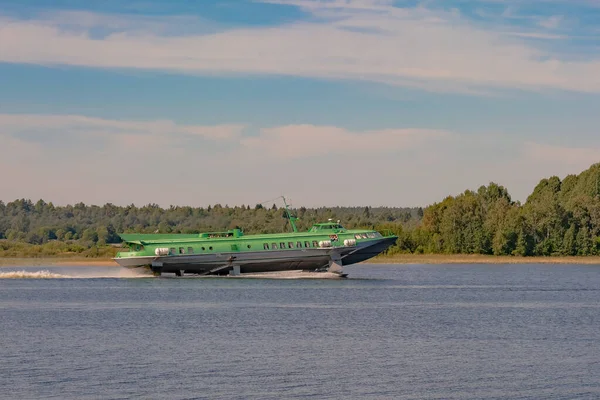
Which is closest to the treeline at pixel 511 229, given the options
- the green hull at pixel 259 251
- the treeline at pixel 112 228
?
the treeline at pixel 112 228

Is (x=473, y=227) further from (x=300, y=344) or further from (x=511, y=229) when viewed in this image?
(x=300, y=344)

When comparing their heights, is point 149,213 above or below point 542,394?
above

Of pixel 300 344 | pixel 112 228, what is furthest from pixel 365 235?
pixel 112 228

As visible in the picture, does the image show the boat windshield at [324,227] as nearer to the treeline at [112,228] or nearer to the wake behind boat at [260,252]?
the wake behind boat at [260,252]

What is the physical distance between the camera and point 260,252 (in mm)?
87000

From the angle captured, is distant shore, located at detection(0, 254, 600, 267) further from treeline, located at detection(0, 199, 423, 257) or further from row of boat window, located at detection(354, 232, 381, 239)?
row of boat window, located at detection(354, 232, 381, 239)

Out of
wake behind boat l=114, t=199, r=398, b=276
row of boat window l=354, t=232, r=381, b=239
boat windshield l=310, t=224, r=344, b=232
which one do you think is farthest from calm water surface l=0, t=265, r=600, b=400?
A: boat windshield l=310, t=224, r=344, b=232

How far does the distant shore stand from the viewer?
146375mm

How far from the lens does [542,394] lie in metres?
32.8

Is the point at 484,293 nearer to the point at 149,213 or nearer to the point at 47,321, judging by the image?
the point at 47,321

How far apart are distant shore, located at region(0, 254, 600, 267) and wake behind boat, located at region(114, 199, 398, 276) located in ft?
179

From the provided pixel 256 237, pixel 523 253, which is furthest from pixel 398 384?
pixel 523 253

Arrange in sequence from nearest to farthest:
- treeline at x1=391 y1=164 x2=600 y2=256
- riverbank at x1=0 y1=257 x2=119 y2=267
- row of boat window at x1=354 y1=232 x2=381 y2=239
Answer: row of boat window at x1=354 y1=232 x2=381 y2=239, riverbank at x1=0 y1=257 x2=119 y2=267, treeline at x1=391 y1=164 x2=600 y2=256

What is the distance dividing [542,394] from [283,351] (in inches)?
492
